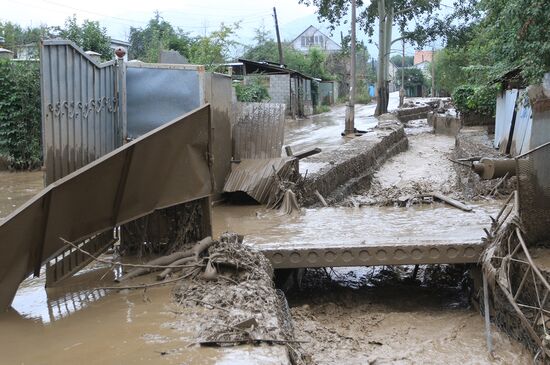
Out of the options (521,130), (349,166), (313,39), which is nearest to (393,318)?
(521,130)

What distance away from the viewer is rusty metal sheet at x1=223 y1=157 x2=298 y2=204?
9.74 metres

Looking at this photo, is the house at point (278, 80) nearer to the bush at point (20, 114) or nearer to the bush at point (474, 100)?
the bush at point (474, 100)

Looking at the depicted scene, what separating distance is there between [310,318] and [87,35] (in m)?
19.6

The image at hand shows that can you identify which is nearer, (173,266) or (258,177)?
(173,266)

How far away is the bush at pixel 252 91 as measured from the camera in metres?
31.2

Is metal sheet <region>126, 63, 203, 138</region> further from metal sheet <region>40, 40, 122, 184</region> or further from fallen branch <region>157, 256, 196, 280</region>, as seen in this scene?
fallen branch <region>157, 256, 196, 280</region>

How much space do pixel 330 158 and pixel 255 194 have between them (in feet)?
16.6

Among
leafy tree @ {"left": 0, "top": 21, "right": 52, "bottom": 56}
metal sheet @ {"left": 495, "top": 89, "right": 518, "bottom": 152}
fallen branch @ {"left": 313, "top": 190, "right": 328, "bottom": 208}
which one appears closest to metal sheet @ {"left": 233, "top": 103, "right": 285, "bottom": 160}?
fallen branch @ {"left": 313, "top": 190, "right": 328, "bottom": 208}

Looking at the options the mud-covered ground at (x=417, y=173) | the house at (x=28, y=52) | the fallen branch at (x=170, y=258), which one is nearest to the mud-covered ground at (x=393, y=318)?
the fallen branch at (x=170, y=258)

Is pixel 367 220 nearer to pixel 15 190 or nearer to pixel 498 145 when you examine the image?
pixel 498 145

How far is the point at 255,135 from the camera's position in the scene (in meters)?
10.2

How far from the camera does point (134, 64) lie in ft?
23.1

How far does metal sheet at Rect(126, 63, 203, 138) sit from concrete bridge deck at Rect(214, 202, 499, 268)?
5.91ft

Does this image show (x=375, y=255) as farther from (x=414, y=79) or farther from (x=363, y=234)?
(x=414, y=79)
